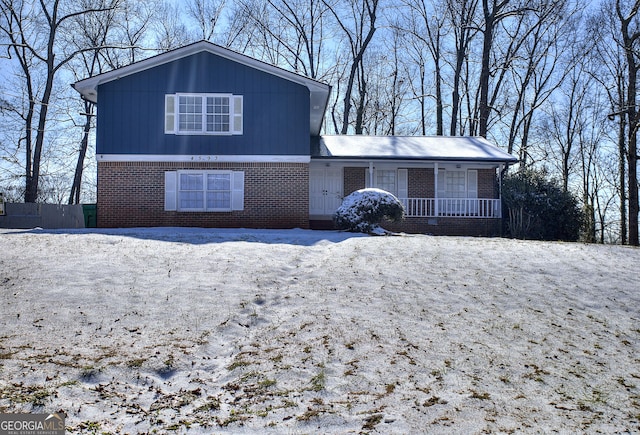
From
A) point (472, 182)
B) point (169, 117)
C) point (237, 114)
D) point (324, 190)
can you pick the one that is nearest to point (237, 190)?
point (237, 114)

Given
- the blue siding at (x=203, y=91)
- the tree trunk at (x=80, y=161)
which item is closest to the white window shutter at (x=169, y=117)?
the blue siding at (x=203, y=91)

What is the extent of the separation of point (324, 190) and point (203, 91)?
600 cm

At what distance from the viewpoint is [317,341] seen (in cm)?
656

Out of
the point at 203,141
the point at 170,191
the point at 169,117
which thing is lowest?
the point at 170,191

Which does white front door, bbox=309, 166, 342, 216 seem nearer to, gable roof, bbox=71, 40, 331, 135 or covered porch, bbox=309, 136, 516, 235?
covered porch, bbox=309, 136, 516, 235

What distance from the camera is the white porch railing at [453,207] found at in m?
20.4

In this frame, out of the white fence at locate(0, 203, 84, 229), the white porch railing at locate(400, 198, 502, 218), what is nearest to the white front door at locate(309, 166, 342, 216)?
the white porch railing at locate(400, 198, 502, 218)

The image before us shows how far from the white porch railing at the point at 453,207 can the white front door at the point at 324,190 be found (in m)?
2.59

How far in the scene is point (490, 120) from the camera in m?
35.1

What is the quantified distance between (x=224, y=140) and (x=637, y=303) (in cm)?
1269

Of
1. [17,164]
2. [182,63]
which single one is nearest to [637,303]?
[182,63]

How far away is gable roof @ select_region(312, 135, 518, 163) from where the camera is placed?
2009cm

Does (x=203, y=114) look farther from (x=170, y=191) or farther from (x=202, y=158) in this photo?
(x=170, y=191)

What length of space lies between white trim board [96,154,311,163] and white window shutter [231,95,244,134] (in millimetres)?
889
